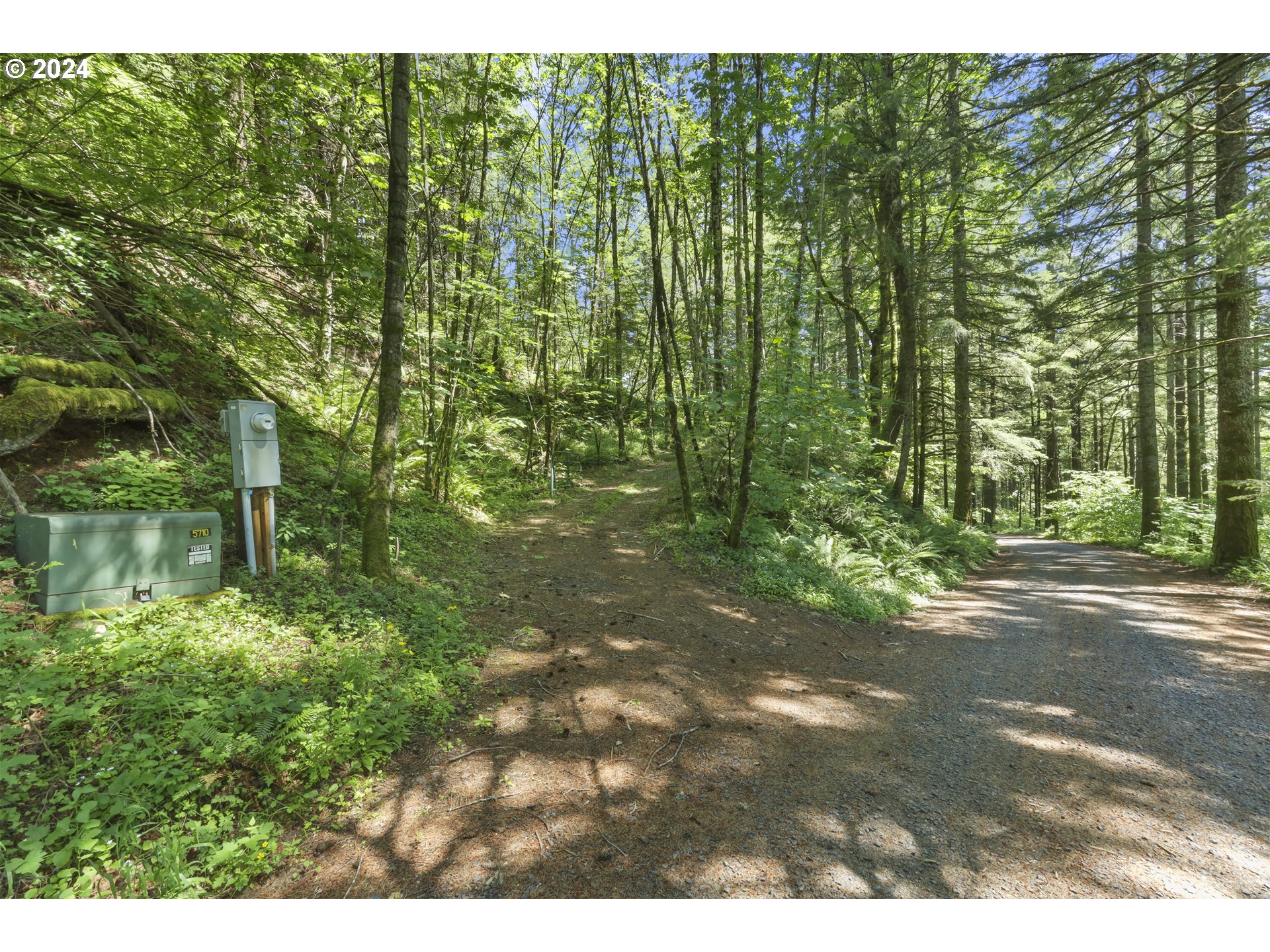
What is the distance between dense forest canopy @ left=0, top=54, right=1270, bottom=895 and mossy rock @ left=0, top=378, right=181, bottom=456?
27 mm

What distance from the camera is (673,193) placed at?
11344 millimetres

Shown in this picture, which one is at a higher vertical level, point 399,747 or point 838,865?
point 399,747

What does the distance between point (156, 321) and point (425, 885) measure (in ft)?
22.3

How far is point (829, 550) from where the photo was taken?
26.3 feet

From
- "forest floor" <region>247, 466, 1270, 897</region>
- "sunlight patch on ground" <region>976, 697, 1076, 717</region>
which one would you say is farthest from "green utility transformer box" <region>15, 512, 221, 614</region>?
"sunlight patch on ground" <region>976, 697, 1076, 717</region>

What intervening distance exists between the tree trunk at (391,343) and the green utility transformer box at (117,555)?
4.43ft

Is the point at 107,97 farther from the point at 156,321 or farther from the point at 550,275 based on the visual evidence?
the point at 550,275

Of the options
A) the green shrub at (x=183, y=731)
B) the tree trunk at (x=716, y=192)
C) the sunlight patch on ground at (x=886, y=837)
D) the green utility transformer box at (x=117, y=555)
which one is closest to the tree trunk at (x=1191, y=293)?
the tree trunk at (x=716, y=192)

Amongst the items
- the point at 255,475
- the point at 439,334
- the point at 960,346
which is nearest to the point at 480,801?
the point at 255,475

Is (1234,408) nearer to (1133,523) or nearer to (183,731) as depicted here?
(1133,523)

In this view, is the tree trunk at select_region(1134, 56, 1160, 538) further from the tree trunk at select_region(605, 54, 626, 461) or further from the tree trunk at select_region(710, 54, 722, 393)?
the tree trunk at select_region(605, 54, 626, 461)

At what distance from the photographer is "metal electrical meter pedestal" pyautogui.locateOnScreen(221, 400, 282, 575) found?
4.36m

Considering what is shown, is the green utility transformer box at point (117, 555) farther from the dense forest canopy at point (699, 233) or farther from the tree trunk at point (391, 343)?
the dense forest canopy at point (699, 233)
